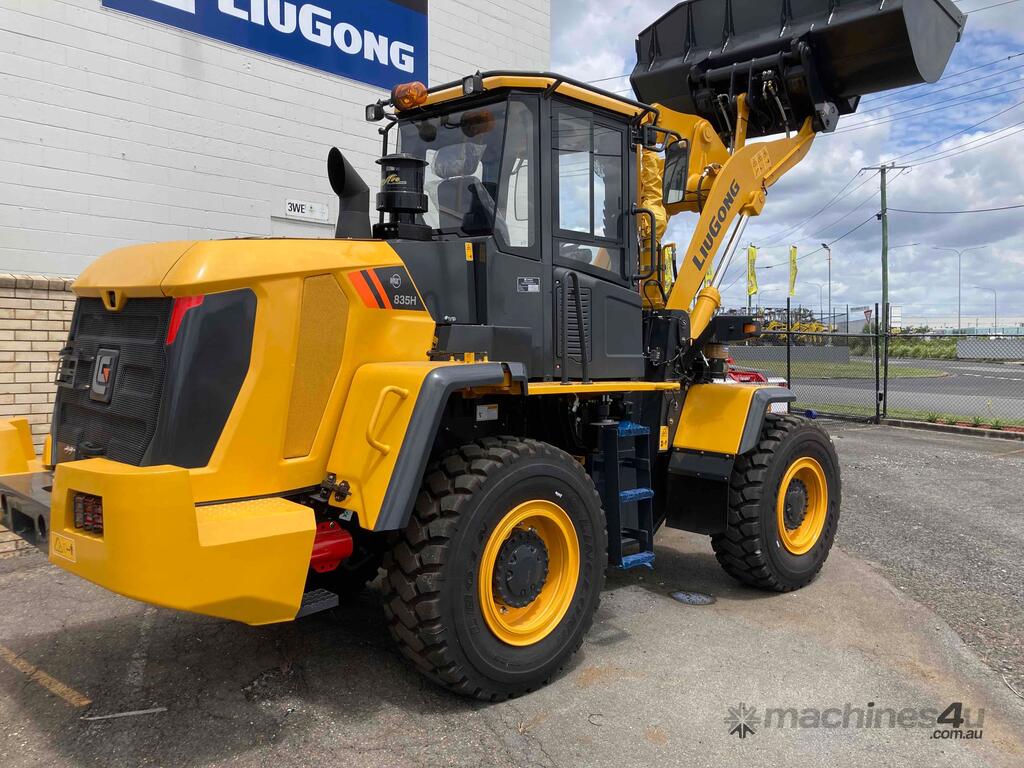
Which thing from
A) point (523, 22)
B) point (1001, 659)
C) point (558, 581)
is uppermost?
point (523, 22)

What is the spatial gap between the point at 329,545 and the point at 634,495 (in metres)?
1.94

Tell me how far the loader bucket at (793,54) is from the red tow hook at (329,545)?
15.5 ft

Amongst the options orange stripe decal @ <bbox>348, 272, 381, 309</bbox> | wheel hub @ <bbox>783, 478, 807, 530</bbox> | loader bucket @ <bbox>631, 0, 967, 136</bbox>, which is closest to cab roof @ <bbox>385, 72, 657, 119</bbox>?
orange stripe decal @ <bbox>348, 272, 381, 309</bbox>

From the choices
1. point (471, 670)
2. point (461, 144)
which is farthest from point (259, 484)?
point (461, 144)

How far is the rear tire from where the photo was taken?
17.0 feet

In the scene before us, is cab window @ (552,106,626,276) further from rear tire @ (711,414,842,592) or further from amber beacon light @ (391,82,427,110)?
A: rear tire @ (711,414,842,592)

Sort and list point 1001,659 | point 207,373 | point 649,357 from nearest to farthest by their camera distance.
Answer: point 207,373 → point 1001,659 → point 649,357

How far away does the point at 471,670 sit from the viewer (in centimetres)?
351

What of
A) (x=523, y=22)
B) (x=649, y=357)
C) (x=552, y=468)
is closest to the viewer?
(x=552, y=468)

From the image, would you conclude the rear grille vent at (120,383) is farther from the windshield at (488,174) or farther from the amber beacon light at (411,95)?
the amber beacon light at (411,95)

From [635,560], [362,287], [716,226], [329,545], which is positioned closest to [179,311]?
[362,287]

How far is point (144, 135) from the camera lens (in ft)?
22.1

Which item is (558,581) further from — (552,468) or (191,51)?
(191,51)

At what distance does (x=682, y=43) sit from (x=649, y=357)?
312cm
